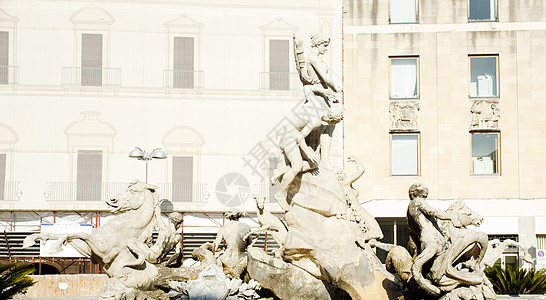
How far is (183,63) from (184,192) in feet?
14.7

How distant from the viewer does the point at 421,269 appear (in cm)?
1005

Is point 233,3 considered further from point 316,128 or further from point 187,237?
point 316,128

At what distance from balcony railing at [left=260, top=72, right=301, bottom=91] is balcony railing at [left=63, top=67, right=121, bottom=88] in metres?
4.93

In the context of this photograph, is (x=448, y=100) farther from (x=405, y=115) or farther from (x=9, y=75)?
(x=9, y=75)

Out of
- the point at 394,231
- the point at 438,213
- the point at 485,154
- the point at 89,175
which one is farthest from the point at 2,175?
the point at 438,213

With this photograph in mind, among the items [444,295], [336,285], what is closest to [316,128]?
[336,285]

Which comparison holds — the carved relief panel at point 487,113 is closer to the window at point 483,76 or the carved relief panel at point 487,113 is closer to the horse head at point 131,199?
the window at point 483,76

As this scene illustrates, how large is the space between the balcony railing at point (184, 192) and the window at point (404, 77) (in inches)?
280

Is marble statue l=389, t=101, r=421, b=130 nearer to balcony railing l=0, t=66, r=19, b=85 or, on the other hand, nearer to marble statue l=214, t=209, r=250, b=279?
balcony railing l=0, t=66, r=19, b=85

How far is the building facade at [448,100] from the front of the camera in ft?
91.4

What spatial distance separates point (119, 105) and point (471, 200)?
12069 millimetres

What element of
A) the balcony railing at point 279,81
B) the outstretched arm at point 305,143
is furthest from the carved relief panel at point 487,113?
the outstretched arm at point 305,143

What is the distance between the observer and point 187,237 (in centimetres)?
2686

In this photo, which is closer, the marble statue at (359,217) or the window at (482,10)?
the marble statue at (359,217)
